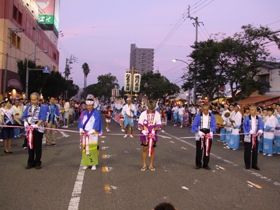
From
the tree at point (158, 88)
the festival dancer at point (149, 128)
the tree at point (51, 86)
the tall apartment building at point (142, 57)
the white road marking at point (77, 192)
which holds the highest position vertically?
the tall apartment building at point (142, 57)

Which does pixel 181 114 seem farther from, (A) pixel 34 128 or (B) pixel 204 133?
(A) pixel 34 128

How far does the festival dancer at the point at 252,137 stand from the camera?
29.2 feet

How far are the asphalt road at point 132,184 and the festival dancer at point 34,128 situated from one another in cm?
33

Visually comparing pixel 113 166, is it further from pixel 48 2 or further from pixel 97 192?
pixel 48 2

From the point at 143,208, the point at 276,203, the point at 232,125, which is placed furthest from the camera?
the point at 232,125

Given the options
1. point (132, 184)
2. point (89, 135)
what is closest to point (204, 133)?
point (132, 184)

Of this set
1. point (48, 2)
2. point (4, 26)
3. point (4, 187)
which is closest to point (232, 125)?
point (4, 187)

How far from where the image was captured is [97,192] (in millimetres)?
6160

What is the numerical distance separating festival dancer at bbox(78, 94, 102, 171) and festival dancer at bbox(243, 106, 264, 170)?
4.20 meters

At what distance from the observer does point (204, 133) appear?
8.62m

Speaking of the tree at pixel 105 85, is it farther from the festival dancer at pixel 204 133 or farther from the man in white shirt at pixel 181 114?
the festival dancer at pixel 204 133

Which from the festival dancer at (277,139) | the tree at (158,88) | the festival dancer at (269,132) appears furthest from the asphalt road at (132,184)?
the tree at (158,88)

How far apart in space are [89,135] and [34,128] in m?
1.42

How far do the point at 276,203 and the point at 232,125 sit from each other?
8.03 metres
